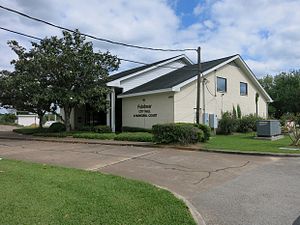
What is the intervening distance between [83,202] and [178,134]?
33.2ft

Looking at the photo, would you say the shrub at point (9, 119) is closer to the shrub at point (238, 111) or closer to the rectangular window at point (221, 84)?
the rectangular window at point (221, 84)

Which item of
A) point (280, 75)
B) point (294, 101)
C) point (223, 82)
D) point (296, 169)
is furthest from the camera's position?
point (280, 75)

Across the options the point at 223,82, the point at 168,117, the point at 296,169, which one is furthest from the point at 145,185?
the point at 223,82

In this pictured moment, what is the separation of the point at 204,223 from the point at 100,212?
1666 mm

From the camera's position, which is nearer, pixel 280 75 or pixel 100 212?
pixel 100 212

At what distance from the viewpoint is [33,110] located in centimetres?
2650

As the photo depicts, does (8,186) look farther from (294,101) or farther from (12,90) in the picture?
(294,101)

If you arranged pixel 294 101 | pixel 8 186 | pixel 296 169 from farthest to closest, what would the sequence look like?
pixel 294 101 → pixel 296 169 → pixel 8 186

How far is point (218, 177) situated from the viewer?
29.4 ft

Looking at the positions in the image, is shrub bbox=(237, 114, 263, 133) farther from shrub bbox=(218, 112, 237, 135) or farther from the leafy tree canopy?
the leafy tree canopy

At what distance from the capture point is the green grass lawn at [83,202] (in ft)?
16.5

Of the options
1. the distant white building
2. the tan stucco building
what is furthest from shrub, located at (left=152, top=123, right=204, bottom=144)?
the distant white building

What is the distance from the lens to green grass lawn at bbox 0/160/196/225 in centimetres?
502

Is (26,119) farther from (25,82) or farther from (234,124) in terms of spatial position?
(234,124)
